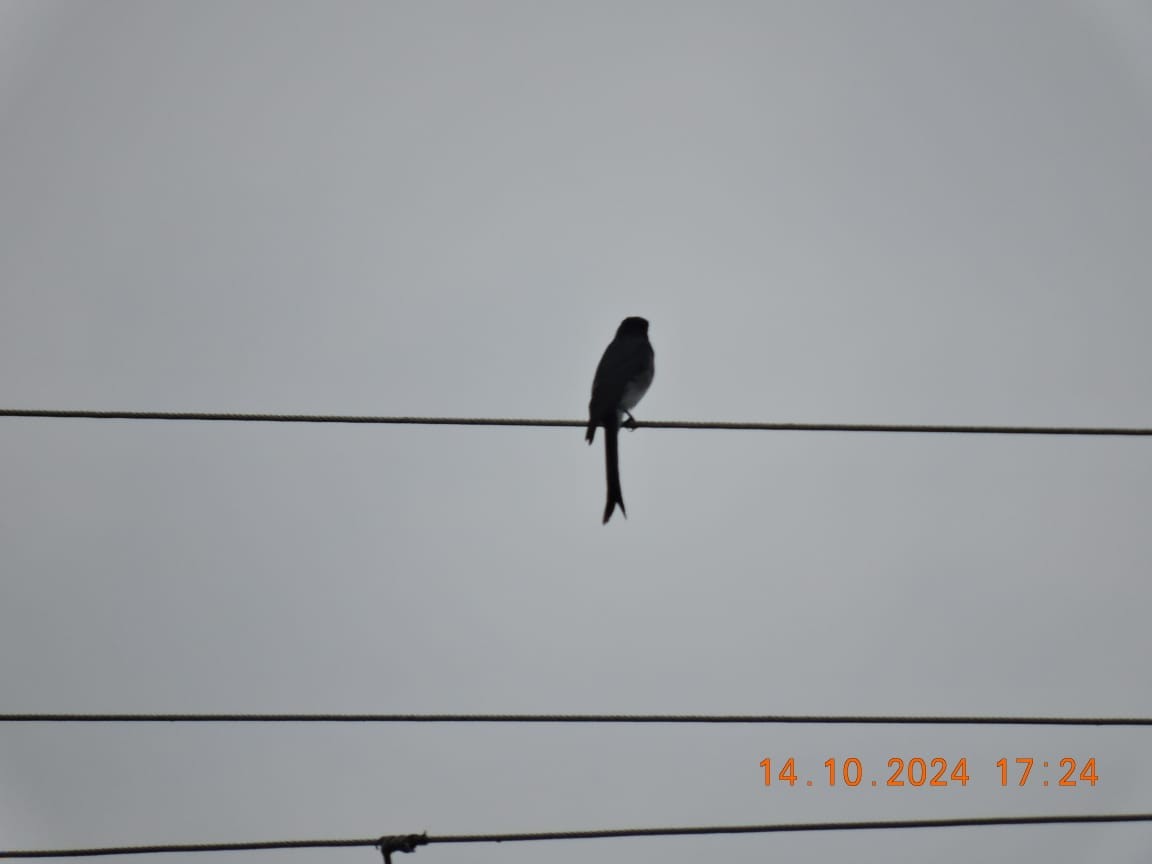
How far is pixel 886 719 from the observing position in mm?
4633

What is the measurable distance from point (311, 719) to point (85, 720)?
2.59ft

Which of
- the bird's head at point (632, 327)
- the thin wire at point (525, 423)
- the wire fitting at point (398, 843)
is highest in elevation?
the bird's head at point (632, 327)

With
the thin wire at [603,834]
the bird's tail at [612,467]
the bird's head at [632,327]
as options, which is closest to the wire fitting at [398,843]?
the thin wire at [603,834]

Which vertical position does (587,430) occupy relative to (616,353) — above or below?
below

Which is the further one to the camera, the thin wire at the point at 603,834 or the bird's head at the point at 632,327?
the bird's head at the point at 632,327

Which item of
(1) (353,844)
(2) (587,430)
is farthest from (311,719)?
(2) (587,430)

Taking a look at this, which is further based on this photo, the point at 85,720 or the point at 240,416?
the point at 240,416

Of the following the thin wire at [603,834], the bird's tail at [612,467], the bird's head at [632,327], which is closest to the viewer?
the thin wire at [603,834]

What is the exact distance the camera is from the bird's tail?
292 inches

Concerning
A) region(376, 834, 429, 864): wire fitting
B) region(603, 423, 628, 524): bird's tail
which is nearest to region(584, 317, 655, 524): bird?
region(603, 423, 628, 524): bird's tail

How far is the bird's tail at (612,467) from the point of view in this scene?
7.41 metres

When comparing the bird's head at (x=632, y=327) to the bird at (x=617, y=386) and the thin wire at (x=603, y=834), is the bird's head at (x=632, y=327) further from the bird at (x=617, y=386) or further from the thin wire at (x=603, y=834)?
the thin wire at (x=603, y=834)

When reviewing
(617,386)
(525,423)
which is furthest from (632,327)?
(525,423)

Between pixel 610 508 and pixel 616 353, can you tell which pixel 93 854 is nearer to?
pixel 610 508
